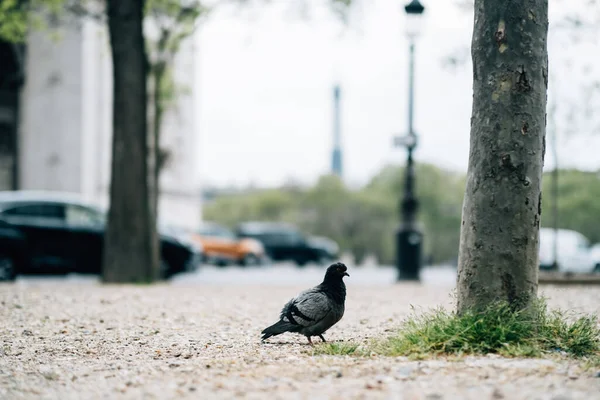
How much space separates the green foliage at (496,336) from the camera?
645 cm

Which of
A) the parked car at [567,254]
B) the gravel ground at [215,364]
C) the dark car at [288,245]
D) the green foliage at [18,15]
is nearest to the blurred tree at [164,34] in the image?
the green foliage at [18,15]

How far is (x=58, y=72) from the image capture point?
35.4 meters

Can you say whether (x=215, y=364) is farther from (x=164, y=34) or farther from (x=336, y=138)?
(x=336, y=138)

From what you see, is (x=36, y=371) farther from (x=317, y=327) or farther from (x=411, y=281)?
(x=411, y=281)

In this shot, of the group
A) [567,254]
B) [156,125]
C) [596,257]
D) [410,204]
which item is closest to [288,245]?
[567,254]

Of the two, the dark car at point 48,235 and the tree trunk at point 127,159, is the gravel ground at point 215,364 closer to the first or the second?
the tree trunk at point 127,159

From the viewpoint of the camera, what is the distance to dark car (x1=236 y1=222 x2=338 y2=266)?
128 feet

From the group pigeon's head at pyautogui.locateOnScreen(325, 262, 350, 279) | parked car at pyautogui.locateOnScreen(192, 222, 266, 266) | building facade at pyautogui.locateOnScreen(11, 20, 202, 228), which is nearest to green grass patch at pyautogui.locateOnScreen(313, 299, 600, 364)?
pigeon's head at pyautogui.locateOnScreen(325, 262, 350, 279)

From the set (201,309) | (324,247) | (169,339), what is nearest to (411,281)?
(201,309)

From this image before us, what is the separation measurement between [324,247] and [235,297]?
25.5m

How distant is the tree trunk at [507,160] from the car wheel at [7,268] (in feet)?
41.7

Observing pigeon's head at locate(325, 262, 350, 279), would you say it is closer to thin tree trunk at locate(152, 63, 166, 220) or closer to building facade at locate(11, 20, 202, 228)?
thin tree trunk at locate(152, 63, 166, 220)

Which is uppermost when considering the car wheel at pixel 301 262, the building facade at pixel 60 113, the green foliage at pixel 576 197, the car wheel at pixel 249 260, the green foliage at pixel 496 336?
the building facade at pixel 60 113

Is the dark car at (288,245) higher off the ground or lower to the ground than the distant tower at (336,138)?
A: lower
